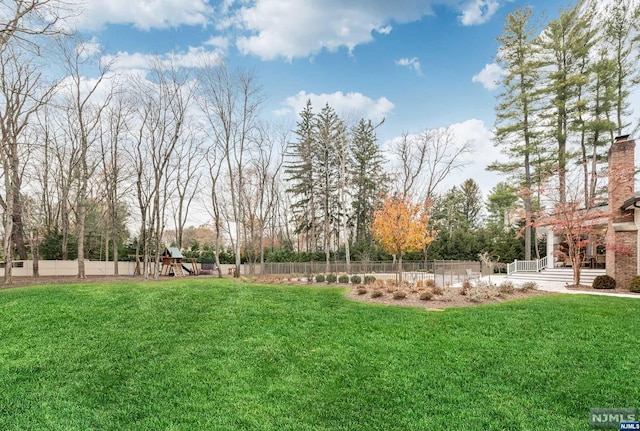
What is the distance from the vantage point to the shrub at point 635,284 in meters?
11.5

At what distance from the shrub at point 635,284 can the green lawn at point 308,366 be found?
439 centimetres

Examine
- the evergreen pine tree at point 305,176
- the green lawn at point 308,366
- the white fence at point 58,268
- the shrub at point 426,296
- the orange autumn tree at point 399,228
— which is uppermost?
the evergreen pine tree at point 305,176

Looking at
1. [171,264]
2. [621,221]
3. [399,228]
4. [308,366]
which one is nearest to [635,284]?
[621,221]

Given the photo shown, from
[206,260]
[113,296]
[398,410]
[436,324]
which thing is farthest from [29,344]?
[206,260]

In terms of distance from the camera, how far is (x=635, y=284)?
1156 centimetres

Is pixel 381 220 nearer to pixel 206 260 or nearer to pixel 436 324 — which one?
pixel 436 324

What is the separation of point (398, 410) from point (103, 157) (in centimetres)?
2386

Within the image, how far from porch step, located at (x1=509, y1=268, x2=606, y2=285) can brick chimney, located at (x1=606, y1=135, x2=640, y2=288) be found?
7.47ft

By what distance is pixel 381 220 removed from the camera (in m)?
14.3

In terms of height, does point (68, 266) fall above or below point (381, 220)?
below

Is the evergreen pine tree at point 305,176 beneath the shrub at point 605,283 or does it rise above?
above

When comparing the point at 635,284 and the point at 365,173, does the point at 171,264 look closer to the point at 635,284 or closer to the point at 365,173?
the point at 365,173

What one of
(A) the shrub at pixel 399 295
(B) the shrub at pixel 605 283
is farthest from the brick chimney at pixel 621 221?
(A) the shrub at pixel 399 295

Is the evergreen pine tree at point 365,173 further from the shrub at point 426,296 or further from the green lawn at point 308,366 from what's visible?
the green lawn at point 308,366
